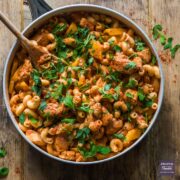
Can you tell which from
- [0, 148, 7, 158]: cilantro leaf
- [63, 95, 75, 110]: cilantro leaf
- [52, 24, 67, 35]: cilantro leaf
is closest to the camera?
[63, 95, 75, 110]: cilantro leaf

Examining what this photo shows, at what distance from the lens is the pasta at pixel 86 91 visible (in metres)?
1.57

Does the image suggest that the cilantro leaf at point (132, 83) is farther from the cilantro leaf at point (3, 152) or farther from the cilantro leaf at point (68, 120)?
the cilantro leaf at point (3, 152)

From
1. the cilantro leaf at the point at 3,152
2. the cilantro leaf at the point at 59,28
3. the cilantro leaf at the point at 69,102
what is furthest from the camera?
the cilantro leaf at the point at 3,152

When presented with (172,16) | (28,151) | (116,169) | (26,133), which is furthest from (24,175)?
(172,16)

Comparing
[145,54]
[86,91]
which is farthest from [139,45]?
[86,91]

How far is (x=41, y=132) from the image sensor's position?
159 cm

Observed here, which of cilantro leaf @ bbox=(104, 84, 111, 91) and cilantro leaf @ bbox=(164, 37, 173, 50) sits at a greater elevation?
cilantro leaf @ bbox=(164, 37, 173, 50)

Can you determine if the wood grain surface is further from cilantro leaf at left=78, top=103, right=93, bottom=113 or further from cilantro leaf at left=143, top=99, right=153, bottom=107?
cilantro leaf at left=78, top=103, right=93, bottom=113

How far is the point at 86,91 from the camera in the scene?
159 centimetres

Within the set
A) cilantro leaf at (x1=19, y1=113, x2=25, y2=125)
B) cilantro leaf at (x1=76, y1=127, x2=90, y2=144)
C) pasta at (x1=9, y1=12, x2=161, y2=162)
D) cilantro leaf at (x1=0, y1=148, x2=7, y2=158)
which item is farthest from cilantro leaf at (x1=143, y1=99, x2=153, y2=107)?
cilantro leaf at (x1=0, y1=148, x2=7, y2=158)

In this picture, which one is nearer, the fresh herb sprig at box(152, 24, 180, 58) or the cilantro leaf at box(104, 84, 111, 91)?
the cilantro leaf at box(104, 84, 111, 91)

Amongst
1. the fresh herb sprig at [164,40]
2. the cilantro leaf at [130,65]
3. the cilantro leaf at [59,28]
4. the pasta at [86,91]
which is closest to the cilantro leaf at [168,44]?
the fresh herb sprig at [164,40]

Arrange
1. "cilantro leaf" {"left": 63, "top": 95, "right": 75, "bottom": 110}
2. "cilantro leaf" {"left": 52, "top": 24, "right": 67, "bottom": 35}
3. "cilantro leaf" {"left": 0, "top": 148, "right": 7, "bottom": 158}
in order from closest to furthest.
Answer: "cilantro leaf" {"left": 63, "top": 95, "right": 75, "bottom": 110}
"cilantro leaf" {"left": 52, "top": 24, "right": 67, "bottom": 35}
"cilantro leaf" {"left": 0, "top": 148, "right": 7, "bottom": 158}

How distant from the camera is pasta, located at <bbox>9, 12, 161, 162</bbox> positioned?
157 cm
